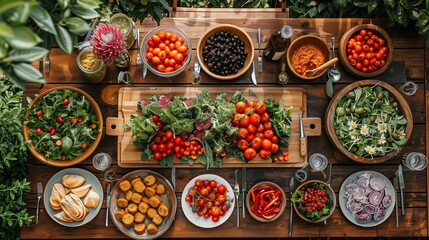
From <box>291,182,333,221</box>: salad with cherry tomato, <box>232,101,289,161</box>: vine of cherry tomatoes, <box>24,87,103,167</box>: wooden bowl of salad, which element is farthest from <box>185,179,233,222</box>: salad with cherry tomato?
<box>24,87,103,167</box>: wooden bowl of salad

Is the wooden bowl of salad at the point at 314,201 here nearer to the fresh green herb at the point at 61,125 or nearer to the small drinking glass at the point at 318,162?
the small drinking glass at the point at 318,162

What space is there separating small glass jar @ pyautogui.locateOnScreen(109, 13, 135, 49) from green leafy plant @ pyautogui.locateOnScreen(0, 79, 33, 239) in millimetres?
716

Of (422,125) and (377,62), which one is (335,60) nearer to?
(377,62)

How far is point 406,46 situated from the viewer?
110 inches

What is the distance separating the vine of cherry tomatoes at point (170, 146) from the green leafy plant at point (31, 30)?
87cm

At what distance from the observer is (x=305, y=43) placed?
2703mm

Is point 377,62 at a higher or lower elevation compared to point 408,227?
higher

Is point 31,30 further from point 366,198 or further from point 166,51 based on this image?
point 366,198

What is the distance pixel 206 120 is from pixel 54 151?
2.88 ft

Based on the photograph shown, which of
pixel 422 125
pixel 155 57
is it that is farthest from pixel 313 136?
pixel 155 57

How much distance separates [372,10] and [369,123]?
0.69m

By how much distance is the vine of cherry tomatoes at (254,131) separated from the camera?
253cm

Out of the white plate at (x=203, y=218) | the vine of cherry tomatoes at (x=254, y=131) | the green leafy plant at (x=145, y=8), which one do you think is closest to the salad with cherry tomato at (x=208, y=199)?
the white plate at (x=203, y=218)

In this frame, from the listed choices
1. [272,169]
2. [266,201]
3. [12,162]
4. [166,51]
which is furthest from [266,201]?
[12,162]
